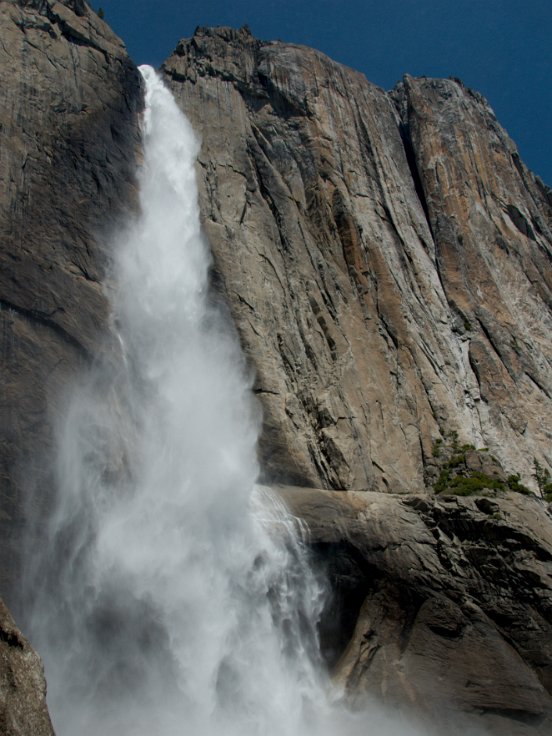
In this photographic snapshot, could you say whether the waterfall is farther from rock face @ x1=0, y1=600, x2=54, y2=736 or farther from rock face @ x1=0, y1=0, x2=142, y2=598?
rock face @ x1=0, y1=600, x2=54, y2=736

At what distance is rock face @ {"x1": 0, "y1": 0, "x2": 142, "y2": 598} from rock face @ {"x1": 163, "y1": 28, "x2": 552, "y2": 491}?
416 centimetres

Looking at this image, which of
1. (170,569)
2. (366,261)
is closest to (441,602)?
(170,569)

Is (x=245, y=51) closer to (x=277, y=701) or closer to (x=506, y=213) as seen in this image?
(x=506, y=213)

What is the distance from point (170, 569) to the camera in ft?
56.1

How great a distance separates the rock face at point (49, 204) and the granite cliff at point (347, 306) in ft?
0.23

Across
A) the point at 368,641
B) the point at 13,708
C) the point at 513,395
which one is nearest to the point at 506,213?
the point at 513,395

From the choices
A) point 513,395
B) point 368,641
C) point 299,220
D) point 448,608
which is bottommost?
point 368,641

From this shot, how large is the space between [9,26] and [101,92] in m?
3.77

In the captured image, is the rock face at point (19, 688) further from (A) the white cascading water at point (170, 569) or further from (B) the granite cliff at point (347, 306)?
(A) the white cascading water at point (170, 569)

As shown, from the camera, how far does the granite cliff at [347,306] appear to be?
689 inches

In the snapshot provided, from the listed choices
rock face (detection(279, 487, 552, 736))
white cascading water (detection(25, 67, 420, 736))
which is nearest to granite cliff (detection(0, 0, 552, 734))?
rock face (detection(279, 487, 552, 736))

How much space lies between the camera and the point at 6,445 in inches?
640

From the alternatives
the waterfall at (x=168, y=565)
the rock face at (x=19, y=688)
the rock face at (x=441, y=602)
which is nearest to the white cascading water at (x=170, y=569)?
the waterfall at (x=168, y=565)

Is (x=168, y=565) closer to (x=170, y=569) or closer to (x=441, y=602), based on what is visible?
(x=170, y=569)
